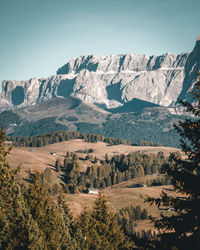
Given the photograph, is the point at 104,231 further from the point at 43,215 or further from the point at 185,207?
the point at 185,207

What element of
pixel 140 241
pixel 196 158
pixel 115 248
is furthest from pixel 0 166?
pixel 115 248

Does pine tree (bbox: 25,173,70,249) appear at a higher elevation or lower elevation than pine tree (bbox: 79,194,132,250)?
higher

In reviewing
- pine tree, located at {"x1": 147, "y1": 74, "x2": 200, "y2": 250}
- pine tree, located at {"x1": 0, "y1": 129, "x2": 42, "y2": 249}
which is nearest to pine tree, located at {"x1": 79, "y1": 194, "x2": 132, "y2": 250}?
pine tree, located at {"x1": 0, "y1": 129, "x2": 42, "y2": 249}

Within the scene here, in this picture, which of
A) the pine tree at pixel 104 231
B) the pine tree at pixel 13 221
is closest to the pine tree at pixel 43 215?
the pine tree at pixel 13 221

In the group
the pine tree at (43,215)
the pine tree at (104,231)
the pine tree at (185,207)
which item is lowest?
the pine tree at (104,231)

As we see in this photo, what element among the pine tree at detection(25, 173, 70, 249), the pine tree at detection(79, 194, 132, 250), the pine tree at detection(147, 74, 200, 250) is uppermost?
the pine tree at detection(147, 74, 200, 250)

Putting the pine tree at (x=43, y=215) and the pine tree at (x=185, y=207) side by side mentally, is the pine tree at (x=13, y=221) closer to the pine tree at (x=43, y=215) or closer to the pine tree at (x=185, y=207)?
the pine tree at (x=43, y=215)

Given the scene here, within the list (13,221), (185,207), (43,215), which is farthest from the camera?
(43,215)

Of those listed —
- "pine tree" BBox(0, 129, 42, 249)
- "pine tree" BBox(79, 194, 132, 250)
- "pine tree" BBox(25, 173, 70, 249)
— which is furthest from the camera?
"pine tree" BBox(79, 194, 132, 250)

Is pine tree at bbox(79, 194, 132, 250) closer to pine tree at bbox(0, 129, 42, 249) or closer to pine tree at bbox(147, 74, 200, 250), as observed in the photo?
pine tree at bbox(0, 129, 42, 249)

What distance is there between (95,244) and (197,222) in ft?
74.5

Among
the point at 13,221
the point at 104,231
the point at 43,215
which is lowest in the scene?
the point at 104,231

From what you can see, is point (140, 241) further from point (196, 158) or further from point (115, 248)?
point (115, 248)

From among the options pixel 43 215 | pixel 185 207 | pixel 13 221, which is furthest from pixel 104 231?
pixel 185 207
